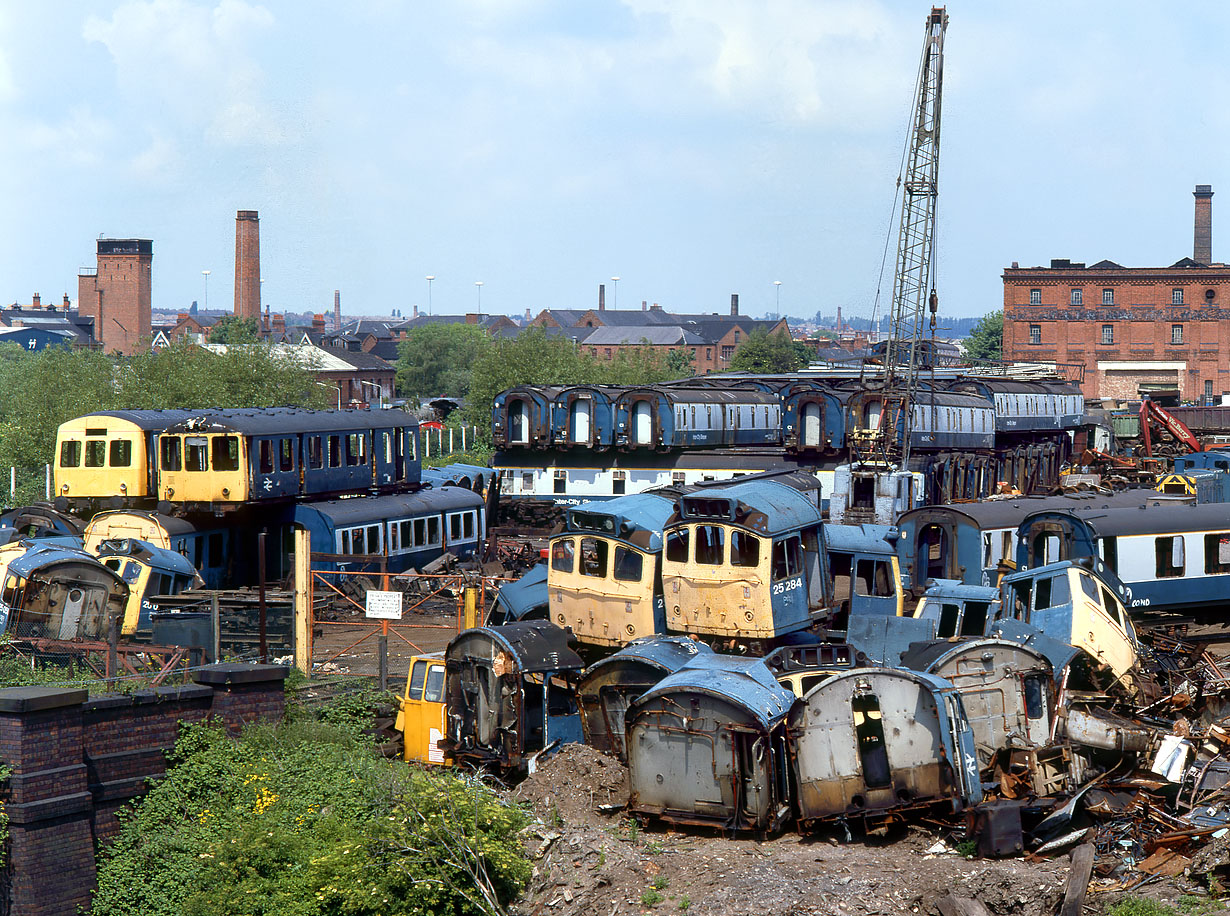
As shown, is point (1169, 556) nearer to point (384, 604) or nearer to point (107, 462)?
point (384, 604)

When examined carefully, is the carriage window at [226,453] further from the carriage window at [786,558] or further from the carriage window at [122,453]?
the carriage window at [786,558]

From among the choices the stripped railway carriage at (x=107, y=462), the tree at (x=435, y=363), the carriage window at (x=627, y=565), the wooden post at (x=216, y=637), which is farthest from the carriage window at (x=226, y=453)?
the tree at (x=435, y=363)

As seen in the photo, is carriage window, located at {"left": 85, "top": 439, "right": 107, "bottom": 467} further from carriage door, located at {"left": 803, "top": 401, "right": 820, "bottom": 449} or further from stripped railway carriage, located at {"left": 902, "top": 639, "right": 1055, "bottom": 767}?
carriage door, located at {"left": 803, "top": 401, "right": 820, "bottom": 449}

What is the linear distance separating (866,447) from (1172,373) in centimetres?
5503

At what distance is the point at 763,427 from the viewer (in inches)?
2004

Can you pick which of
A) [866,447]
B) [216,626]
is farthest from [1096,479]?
[216,626]

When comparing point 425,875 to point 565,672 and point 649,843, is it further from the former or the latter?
point 565,672

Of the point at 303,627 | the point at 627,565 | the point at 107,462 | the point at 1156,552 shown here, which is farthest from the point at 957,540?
the point at 107,462

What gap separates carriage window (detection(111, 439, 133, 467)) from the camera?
107ft

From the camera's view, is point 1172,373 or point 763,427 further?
point 1172,373

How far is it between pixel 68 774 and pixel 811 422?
3463 cm

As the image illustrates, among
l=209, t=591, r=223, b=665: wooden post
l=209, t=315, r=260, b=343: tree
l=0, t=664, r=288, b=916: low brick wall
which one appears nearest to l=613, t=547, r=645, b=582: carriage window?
l=209, t=591, r=223, b=665: wooden post

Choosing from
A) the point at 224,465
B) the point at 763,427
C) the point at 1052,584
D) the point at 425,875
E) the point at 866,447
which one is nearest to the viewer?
the point at 425,875

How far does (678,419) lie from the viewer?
4472 cm
